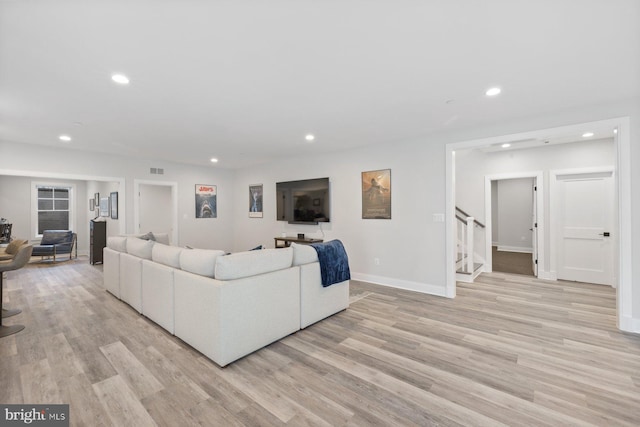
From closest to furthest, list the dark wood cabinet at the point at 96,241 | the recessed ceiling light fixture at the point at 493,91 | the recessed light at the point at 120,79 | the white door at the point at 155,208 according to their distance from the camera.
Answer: the recessed light at the point at 120,79 < the recessed ceiling light fixture at the point at 493,91 < the dark wood cabinet at the point at 96,241 < the white door at the point at 155,208

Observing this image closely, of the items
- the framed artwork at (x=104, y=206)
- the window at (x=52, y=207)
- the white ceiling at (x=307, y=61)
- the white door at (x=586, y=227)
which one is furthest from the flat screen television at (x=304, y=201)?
the window at (x=52, y=207)

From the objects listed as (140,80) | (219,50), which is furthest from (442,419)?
(140,80)

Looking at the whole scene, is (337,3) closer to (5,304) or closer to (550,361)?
(550,361)

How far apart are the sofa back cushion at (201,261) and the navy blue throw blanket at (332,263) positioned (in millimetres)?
1209

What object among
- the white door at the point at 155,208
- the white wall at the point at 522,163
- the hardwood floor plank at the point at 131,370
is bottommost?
the hardwood floor plank at the point at 131,370

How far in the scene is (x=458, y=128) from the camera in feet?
13.3

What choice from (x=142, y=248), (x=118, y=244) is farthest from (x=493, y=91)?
(x=118, y=244)

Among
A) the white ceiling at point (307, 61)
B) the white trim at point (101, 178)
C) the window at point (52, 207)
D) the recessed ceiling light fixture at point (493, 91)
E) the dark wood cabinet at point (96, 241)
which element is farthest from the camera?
the window at point (52, 207)

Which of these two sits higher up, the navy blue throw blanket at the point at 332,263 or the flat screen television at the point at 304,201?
the flat screen television at the point at 304,201

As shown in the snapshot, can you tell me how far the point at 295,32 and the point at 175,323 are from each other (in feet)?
9.31

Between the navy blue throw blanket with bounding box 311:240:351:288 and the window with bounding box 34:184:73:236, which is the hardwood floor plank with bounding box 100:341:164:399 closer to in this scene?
the navy blue throw blanket with bounding box 311:240:351:288

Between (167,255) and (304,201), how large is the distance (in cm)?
326

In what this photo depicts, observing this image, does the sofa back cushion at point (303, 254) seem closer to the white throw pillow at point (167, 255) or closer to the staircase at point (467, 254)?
the white throw pillow at point (167, 255)

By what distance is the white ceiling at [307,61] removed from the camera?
1704mm
